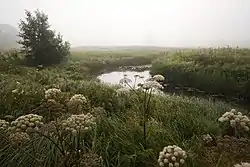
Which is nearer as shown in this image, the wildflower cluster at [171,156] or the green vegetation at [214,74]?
the wildflower cluster at [171,156]

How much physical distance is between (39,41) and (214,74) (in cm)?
1035

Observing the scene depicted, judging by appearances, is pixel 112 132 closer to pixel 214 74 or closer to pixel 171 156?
pixel 171 156

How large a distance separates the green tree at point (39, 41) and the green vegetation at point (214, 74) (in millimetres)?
6671

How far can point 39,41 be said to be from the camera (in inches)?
694

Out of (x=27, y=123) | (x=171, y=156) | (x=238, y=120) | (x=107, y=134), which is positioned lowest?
(x=107, y=134)

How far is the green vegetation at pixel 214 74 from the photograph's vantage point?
12656mm

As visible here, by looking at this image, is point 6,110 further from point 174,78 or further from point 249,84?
point 174,78

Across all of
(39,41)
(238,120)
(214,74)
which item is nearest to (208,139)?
(238,120)

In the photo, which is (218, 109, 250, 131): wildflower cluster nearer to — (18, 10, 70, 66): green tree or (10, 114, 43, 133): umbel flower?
(10, 114, 43, 133): umbel flower

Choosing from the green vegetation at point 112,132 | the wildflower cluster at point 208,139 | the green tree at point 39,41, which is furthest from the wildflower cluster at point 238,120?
the green tree at point 39,41

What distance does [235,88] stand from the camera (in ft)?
40.9

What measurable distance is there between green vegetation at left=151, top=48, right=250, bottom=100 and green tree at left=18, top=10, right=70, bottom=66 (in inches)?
263

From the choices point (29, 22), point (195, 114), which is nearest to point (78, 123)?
point (195, 114)

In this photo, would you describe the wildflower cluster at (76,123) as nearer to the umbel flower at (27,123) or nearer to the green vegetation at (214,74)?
the umbel flower at (27,123)
